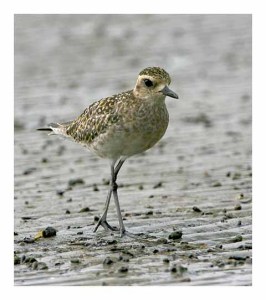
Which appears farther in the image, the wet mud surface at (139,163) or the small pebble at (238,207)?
the small pebble at (238,207)

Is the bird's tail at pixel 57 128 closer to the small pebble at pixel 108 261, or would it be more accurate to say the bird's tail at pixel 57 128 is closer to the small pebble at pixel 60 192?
the small pebble at pixel 60 192

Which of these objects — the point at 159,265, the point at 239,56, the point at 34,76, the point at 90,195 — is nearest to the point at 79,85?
the point at 34,76

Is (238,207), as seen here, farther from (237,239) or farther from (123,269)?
(123,269)

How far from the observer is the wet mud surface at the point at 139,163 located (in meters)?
7.65

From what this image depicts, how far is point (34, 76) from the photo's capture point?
1602 cm

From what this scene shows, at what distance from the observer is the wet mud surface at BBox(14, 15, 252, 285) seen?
301 inches

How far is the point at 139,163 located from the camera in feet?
38.8

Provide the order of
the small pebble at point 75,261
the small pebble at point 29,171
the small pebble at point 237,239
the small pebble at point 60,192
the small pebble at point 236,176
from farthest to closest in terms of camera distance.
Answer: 1. the small pebble at point 29,171
2. the small pebble at point 236,176
3. the small pebble at point 60,192
4. the small pebble at point 237,239
5. the small pebble at point 75,261

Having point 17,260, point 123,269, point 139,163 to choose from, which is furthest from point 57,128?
point 123,269

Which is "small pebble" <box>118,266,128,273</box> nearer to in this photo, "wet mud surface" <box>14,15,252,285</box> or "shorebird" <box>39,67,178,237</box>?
"wet mud surface" <box>14,15,252,285</box>

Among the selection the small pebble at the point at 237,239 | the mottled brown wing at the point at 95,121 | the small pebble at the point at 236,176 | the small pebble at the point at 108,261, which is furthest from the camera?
the small pebble at the point at 236,176

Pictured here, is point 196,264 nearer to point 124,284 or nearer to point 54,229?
point 124,284

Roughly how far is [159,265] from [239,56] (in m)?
9.93

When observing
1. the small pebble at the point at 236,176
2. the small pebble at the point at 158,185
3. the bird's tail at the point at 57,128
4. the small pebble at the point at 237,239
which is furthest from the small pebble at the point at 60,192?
the small pebble at the point at 237,239
